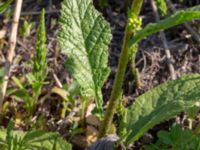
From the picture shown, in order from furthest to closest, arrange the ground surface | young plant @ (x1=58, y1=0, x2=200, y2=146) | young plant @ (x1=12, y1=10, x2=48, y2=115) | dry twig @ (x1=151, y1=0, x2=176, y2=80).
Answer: dry twig @ (x1=151, y1=0, x2=176, y2=80), the ground surface, young plant @ (x1=12, y1=10, x2=48, y2=115), young plant @ (x1=58, y1=0, x2=200, y2=146)

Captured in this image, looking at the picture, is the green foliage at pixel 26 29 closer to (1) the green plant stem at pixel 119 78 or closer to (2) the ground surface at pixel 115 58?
(2) the ground surface at pixel 115 58

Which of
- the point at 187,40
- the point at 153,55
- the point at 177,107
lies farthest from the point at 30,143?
the point at 187,40

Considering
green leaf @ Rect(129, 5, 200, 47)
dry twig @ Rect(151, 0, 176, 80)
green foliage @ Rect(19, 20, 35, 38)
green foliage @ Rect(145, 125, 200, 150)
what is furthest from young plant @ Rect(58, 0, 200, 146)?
green foliage @ Rect(19, 20, 35, 38)

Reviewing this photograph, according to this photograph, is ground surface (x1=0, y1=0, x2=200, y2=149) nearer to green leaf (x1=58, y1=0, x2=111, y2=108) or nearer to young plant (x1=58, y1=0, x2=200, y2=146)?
young plant (x1=58, y1=0, x2=200, y2=146)

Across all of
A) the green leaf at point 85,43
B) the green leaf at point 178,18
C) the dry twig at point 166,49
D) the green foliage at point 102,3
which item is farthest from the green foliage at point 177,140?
the green foliage at point 102,3

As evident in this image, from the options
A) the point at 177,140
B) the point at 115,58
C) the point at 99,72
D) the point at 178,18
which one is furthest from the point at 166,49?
the point at 178,18

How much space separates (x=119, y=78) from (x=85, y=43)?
213mm

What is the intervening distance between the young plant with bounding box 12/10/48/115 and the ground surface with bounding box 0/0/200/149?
0.08 metres

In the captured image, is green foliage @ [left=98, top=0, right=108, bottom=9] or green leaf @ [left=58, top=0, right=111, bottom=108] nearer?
green leaf @ [left=58, top=0, right=111, bottom=108]

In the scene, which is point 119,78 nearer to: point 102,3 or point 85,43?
point 85,43

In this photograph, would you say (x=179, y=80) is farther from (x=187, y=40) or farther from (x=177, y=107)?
(x=187, y=40)

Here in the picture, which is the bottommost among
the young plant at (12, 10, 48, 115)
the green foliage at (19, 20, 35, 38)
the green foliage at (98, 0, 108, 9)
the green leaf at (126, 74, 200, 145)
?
the green leaf at (126, 74, 200, 145)

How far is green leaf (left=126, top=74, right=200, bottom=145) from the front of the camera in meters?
1.82

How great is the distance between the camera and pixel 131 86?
246 centimetres
